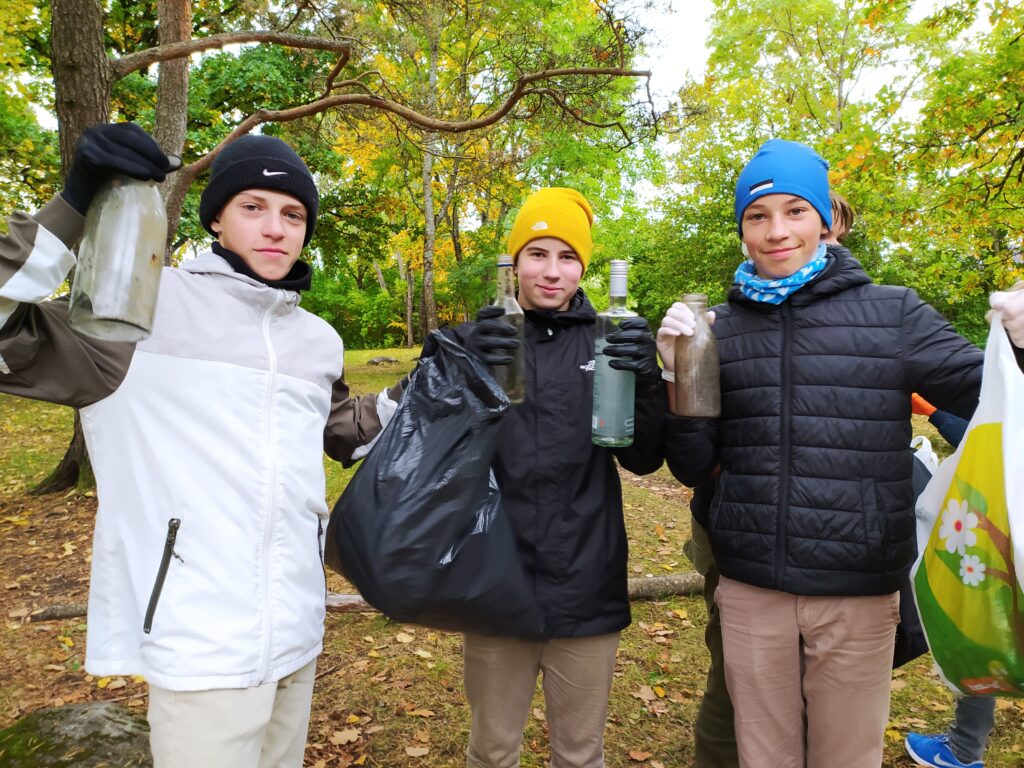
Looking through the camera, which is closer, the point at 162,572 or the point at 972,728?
the point at 162,572

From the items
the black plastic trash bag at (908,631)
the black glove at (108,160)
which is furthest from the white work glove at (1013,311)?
the black glove at (108,160)

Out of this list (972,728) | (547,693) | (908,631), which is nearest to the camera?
(908,631)

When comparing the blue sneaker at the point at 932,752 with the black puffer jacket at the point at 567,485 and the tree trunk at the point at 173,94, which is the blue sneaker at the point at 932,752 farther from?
the tree trunk at the point at 173,94

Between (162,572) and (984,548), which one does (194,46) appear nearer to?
(162,572)

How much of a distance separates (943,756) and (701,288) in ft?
51.9

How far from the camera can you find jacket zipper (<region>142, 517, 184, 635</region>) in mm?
1432

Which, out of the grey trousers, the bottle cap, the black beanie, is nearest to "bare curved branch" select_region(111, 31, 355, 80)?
the black beanie

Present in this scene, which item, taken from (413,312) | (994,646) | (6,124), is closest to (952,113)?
(994,646)

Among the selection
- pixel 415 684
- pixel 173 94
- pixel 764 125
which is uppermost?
pixel 764 125

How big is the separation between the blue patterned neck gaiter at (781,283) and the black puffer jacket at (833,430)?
0.03 meters

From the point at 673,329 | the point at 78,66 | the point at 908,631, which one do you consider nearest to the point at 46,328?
the point at 673,329

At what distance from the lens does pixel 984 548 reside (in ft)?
4.80

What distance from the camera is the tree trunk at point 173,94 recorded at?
5730 mm

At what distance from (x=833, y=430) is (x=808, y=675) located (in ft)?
2.37
